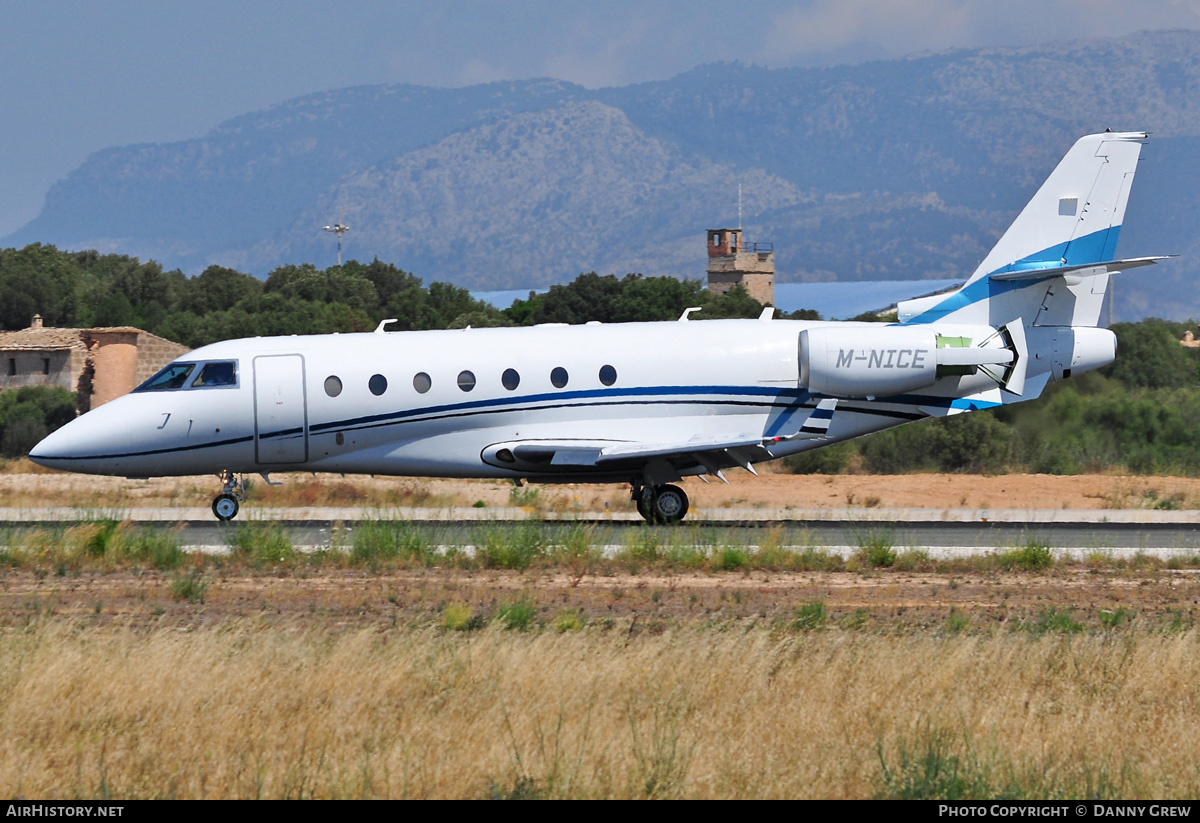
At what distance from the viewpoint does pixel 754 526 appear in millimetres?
22594

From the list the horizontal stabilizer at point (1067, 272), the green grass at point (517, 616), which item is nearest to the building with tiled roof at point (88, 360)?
the horizontal stabilizer at point (1067, 272)

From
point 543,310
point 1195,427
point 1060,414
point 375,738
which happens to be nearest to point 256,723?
point 375,738

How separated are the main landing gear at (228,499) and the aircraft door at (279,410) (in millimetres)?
971

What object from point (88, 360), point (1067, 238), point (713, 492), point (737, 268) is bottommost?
point (713, 492)

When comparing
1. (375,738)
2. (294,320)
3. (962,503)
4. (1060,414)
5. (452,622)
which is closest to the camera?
(375,738)

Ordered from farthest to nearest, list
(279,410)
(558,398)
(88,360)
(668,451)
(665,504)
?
(88,360), (665,504), (558,398), (279,410), (668,451)

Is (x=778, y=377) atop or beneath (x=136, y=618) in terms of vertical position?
atop

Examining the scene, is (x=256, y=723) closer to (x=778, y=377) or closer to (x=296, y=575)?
(x=296, y=575)

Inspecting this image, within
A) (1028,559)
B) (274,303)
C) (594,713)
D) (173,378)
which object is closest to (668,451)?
(1028,559)

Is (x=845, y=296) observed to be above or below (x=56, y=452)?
above

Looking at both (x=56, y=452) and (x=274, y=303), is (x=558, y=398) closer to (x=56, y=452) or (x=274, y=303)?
(x=56, y=452)

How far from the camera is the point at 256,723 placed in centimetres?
980

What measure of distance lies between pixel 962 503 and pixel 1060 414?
35.8 ft

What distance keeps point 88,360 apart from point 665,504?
102ft
